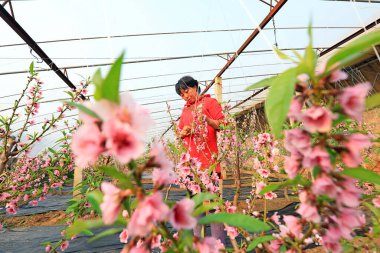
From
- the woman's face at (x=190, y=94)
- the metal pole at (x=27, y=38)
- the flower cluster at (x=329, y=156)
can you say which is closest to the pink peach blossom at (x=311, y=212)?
the flower cluster at (x=329, y=156)

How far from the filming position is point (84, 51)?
21.9ft

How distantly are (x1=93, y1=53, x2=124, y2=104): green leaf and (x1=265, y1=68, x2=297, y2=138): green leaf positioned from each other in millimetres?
276

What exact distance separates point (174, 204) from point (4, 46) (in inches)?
285

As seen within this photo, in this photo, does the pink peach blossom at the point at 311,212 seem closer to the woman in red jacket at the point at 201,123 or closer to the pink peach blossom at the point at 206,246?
the pink peach blossom at the point at 206,246

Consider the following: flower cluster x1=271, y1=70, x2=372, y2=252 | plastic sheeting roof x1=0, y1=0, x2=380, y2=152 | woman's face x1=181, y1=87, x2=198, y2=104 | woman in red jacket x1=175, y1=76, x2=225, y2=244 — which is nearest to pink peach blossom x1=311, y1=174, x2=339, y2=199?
flower cluster x1=271, y1=70, x2=372, y2=252

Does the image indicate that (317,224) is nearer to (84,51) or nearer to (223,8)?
(223,8)

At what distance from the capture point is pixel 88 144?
44 centimetres

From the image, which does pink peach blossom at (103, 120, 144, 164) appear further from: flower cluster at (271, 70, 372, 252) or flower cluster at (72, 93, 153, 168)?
flower cluster at (271, 70, 372, 252)

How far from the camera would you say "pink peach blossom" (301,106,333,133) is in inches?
18.3

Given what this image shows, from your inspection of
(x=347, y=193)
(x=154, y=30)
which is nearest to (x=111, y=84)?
(x=347, y=193)

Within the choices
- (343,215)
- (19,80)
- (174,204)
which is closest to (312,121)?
(343,215)

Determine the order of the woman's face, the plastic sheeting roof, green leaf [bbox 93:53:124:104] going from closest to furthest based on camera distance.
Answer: green leaf [bbox 93:53:124:104]
the woman's face
the plastic sheeting roof

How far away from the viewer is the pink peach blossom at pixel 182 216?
461mm

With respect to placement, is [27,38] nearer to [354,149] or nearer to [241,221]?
[241,221]
